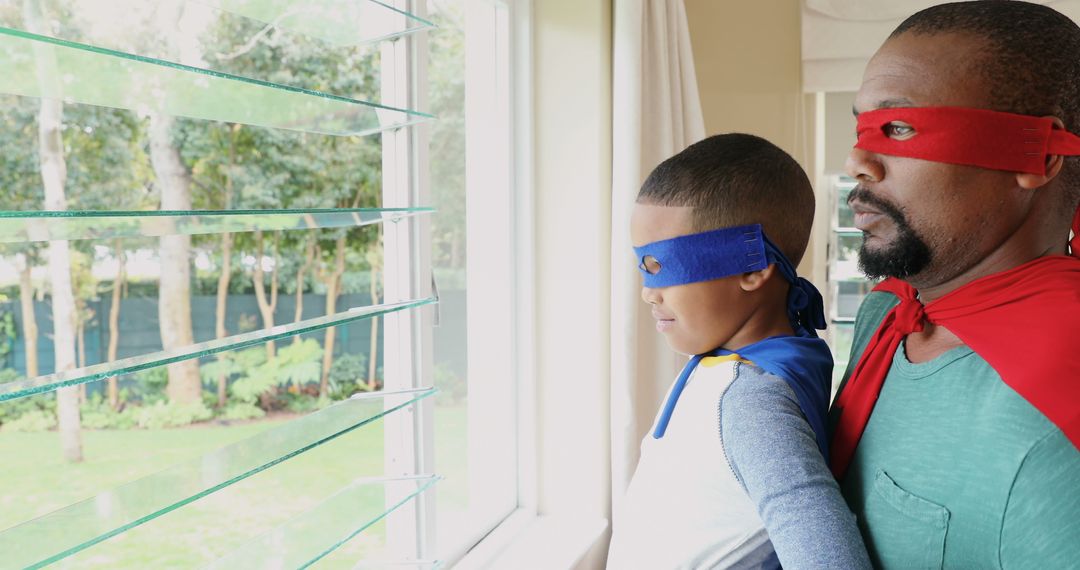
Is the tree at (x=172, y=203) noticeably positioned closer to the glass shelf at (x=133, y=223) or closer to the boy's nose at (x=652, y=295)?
the glass shelf at (x=133, y=223)

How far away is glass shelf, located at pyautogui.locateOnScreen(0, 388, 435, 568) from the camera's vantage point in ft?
2.69

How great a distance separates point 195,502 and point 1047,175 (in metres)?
1.73

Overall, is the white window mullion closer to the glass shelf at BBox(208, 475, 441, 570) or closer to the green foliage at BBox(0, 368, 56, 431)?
the glass shelf at BBox(208, 475, 441, 570)

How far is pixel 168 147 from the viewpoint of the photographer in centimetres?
167

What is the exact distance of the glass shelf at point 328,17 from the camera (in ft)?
3.90

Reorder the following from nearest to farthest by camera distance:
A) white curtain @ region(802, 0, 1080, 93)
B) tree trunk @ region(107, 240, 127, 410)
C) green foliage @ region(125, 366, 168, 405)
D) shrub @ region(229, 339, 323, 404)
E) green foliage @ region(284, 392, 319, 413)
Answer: tree trunk @ region(107, 240, 127, 410)
green foliage @ region(125, 366, 168, 405)
shrub @ region(229, 339, 323, 404)
green foliage @ region(284, 392, 319, 413)
white curtain @ region(802, 0, 1080, 93)

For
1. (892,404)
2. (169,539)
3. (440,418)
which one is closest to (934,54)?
(892,404)

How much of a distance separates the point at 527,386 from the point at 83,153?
1694 mm

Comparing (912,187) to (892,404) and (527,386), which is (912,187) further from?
(527,386)

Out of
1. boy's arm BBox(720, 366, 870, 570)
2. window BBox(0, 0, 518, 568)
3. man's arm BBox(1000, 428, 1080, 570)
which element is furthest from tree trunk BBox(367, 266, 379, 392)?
man's arm BBox(1000, 428, 1080, 570)

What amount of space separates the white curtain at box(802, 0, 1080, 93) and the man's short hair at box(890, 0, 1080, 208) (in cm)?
292

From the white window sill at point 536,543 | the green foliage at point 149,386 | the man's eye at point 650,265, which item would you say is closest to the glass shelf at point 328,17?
the man's eye at point 650,265

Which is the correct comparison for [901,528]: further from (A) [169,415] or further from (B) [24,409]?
(A) [169,415]

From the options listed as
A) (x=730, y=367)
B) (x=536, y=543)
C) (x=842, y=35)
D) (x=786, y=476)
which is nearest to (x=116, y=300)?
(x=730, y=367)
